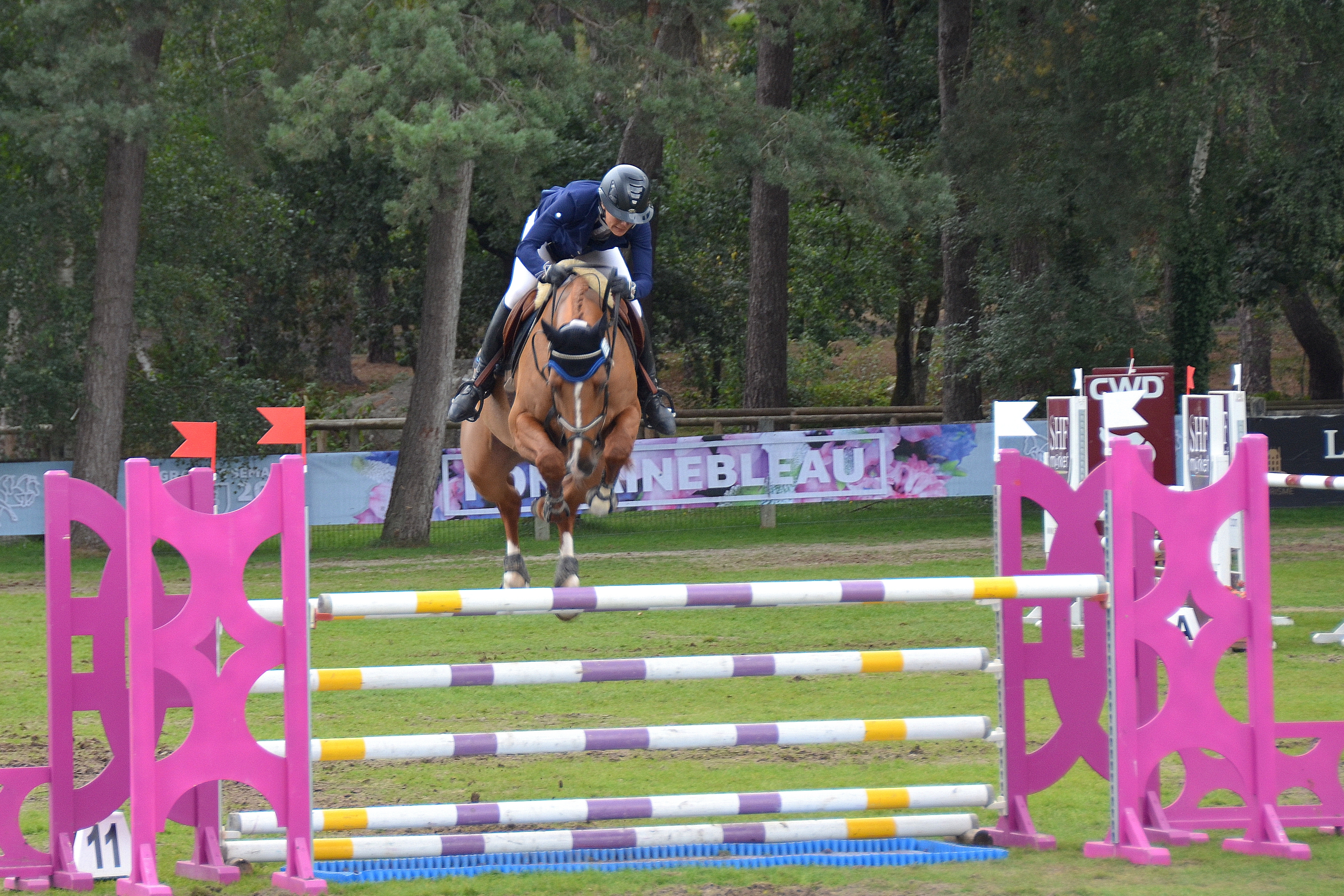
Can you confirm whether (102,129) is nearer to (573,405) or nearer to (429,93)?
(429,93)

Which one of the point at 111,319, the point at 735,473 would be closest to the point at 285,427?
the point at 111,319

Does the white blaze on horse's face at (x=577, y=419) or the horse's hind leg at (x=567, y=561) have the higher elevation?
the white blaze on horse's face at (x=577, y=419)

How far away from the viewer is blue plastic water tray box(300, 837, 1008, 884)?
455 centimetres

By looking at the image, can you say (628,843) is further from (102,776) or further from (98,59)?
(98,59)

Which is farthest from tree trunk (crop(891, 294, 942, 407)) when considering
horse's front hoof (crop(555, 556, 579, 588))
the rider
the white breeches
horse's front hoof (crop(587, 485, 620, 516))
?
horse's front hoof (crop(555, 556, 579, 588))

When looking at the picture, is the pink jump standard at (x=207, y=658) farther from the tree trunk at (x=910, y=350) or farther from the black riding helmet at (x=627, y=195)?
the tree trunk at (x=910, y=350)

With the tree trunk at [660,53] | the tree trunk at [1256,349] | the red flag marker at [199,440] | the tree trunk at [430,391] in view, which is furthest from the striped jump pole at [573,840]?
the tree trunk at [1256,349]

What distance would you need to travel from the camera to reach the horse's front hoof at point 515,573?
580 cm

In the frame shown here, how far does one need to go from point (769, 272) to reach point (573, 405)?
15.3m

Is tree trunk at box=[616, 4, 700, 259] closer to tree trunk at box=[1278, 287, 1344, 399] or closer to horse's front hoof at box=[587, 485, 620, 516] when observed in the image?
horse's front hoof at box=[587, 485, 620, 516]

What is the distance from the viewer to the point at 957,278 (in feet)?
68.6

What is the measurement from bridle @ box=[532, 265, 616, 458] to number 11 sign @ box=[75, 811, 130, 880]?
6.88 feet

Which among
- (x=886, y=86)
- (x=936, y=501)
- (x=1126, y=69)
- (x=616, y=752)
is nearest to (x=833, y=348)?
(x=886, y=86)

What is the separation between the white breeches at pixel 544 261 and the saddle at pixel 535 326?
8 cm
